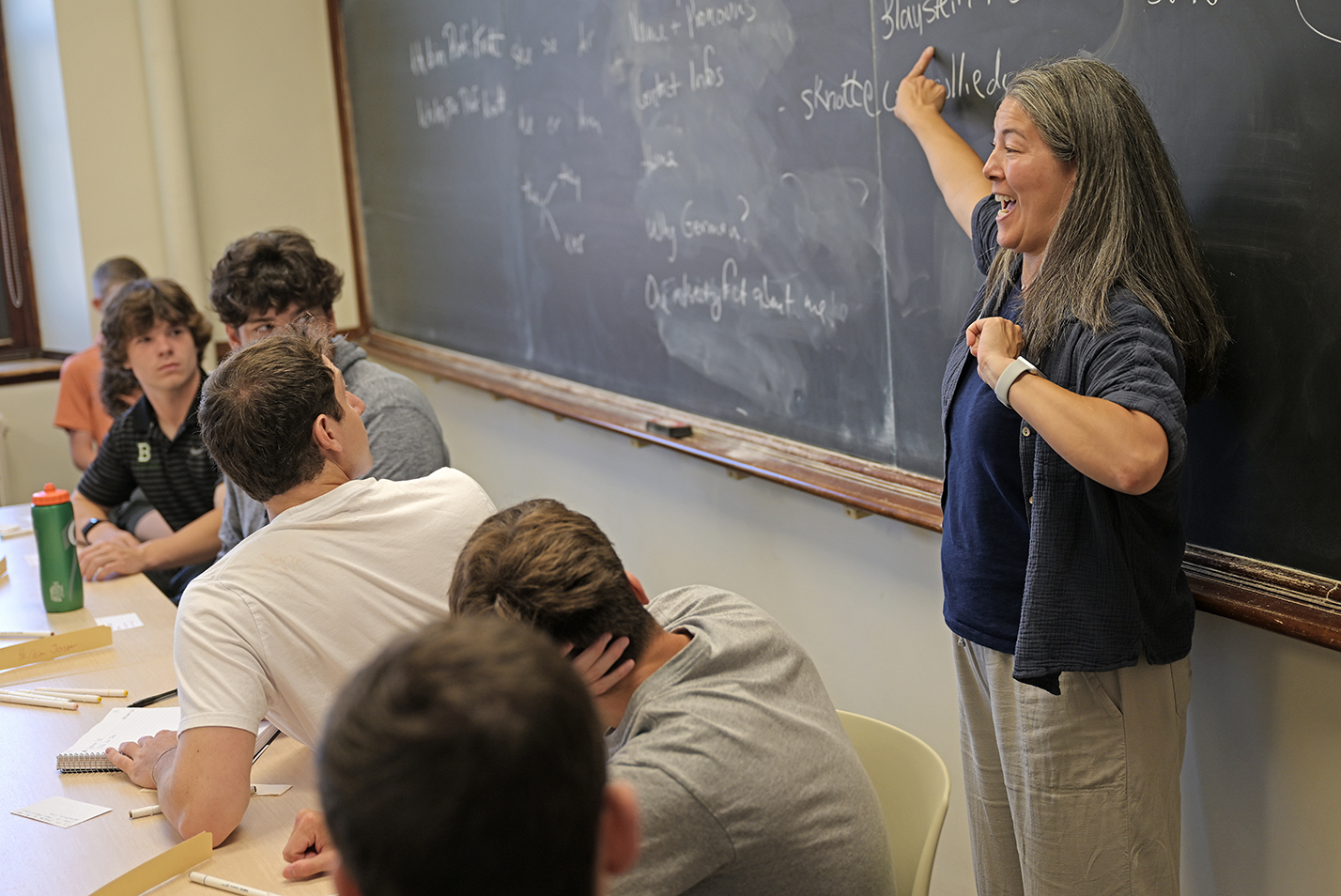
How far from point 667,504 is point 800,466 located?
70cm

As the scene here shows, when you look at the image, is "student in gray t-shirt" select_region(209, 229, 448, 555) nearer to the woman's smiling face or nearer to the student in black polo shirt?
the student in black polo shirt

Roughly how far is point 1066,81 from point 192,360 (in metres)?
2.28

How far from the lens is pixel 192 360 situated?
2.94 meters

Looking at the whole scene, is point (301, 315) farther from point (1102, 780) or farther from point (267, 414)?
point (1102, 780)

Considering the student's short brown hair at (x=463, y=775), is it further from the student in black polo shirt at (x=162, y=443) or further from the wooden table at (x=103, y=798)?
the student in black polo shirt at (x=162, y=443)

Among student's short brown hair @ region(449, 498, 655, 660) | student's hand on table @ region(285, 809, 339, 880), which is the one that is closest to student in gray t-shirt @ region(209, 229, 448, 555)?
student's hand on table @ region(285, 809, 339, 880)

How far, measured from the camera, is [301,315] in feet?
8.12

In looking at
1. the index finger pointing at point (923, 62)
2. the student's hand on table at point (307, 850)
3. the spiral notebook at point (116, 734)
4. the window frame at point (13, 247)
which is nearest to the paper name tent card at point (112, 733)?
the spiral notebook at point (116, 734)

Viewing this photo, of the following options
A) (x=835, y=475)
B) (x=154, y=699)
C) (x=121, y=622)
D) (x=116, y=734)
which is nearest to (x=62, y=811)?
(x=116, y=734)

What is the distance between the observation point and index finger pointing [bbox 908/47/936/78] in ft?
6.52

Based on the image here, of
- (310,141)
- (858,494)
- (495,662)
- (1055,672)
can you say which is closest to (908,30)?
(858,494)

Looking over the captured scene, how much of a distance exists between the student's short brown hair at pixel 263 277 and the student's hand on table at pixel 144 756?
1.07m

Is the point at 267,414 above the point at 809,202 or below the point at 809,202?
below

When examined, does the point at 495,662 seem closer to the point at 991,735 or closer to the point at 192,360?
the point at 991,735
